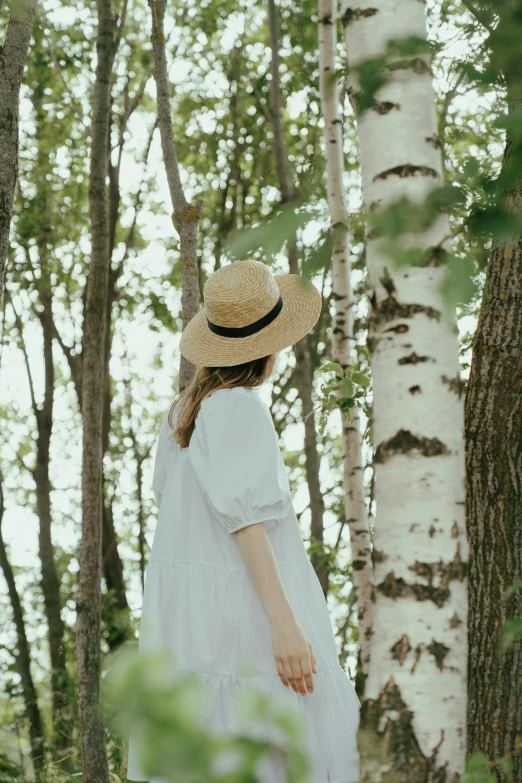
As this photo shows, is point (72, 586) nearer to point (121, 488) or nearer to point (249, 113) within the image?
point (121, 488)

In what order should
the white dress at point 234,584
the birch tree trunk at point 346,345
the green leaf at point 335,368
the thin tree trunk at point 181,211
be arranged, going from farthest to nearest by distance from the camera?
the birch tree trunk at point 346,345 < the thin tree trunk at point 181,211 < the green leaf at point 335,368 < the white dress at point 234,584

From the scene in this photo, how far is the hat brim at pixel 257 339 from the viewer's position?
7.93 feet

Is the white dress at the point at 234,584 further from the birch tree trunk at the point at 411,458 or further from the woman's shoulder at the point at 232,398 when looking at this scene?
the birch tree trunk at the point at 411,458

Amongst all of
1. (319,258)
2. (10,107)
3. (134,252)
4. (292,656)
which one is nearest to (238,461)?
(292,656)

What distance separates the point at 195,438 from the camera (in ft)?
7.59

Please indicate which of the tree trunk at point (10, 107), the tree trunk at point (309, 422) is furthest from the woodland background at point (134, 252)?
the tree trunk at point (10, 107)

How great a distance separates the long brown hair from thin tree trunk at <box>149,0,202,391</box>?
4.10ft

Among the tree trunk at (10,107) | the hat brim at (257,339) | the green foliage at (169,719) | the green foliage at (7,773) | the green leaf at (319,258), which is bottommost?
the green foliage at (7,773)

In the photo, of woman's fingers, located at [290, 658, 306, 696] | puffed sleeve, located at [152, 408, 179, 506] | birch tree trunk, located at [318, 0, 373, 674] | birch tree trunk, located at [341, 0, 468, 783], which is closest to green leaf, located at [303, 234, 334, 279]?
birch tree trunk, located at [341, 0, 468, 783]

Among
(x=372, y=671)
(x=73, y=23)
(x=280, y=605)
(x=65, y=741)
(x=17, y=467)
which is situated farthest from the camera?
(x=17, y=467)

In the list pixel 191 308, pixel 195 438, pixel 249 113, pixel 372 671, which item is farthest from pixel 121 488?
pixel 372 671

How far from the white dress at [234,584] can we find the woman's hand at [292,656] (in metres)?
0.09

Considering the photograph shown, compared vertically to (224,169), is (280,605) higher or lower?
lower

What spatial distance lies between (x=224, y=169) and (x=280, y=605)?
10639 millimetres
